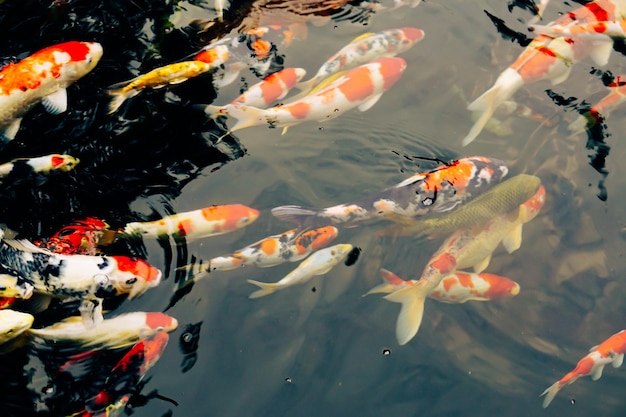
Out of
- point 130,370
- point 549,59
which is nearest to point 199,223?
point 130,370

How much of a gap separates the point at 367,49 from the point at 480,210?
1969mm

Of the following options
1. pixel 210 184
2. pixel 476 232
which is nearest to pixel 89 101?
pixel 210 184

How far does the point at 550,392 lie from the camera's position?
14.0 ft

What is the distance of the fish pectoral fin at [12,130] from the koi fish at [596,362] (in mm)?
4602

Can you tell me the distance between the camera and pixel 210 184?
5008 millimetres

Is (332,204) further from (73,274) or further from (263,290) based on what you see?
(73,274)

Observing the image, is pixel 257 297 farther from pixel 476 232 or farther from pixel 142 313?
pixel 476 232

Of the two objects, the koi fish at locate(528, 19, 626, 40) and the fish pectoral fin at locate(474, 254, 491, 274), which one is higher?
the koi fish at locate(528, 19, 626, 40)

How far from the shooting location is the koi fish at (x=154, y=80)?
5129 mm

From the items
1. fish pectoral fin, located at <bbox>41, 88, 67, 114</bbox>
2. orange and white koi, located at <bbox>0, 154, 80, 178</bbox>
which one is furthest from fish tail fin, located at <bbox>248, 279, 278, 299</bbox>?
fish pectoral fin, located at <bbox>41, 88, 67, 114</bbox>

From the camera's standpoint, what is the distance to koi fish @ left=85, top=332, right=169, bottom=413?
12.8ft

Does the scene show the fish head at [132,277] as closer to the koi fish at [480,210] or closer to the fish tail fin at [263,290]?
the fish tail fin at [263,290]

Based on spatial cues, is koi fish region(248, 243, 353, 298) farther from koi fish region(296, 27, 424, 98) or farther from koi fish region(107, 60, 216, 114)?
koi fish region(107, 60, 216, 114)

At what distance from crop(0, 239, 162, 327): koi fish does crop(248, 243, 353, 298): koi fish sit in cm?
91
